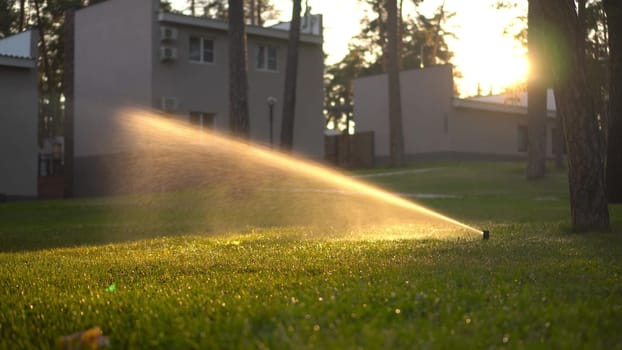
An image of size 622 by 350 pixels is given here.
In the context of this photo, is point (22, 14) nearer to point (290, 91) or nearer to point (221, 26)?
point (221, 26)

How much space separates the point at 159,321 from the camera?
16.8ft

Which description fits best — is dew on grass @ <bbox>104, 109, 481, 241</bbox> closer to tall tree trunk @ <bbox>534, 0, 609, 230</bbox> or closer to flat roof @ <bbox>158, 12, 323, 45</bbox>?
tall tree trunk @ <bbox>534, 0, 609, 230</bbox>

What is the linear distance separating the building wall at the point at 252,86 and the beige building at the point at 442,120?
5532 mm

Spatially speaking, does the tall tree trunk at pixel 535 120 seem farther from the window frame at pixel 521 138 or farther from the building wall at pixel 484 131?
the window frame at pixel 521 138

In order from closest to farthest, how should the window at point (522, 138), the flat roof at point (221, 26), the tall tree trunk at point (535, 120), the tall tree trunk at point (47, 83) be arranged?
the tall tree trunk at point (535, 120), the flat roof at point (221, 26), the window at point (522, 138), the tall tree trunk at point (47, 83)

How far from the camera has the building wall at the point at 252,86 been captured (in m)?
30.9

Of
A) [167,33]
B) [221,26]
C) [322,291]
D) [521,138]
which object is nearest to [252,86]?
[221,26]

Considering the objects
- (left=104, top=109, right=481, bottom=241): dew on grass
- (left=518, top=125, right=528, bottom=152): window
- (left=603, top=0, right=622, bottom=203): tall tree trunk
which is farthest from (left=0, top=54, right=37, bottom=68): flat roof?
(left=518, top=125, right=528, bottom=152): window

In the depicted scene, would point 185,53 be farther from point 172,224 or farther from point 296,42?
point 172,224

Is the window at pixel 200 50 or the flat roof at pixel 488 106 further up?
the window at pixel 200 50

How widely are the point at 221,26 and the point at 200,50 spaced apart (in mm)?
1244

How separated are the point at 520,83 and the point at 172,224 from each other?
20466mm

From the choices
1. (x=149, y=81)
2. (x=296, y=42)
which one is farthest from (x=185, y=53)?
(x=296, y=42)

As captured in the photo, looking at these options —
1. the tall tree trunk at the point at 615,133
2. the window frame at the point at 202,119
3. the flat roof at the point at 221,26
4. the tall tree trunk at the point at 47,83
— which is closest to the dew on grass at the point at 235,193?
the window frame at the point at 202,119
